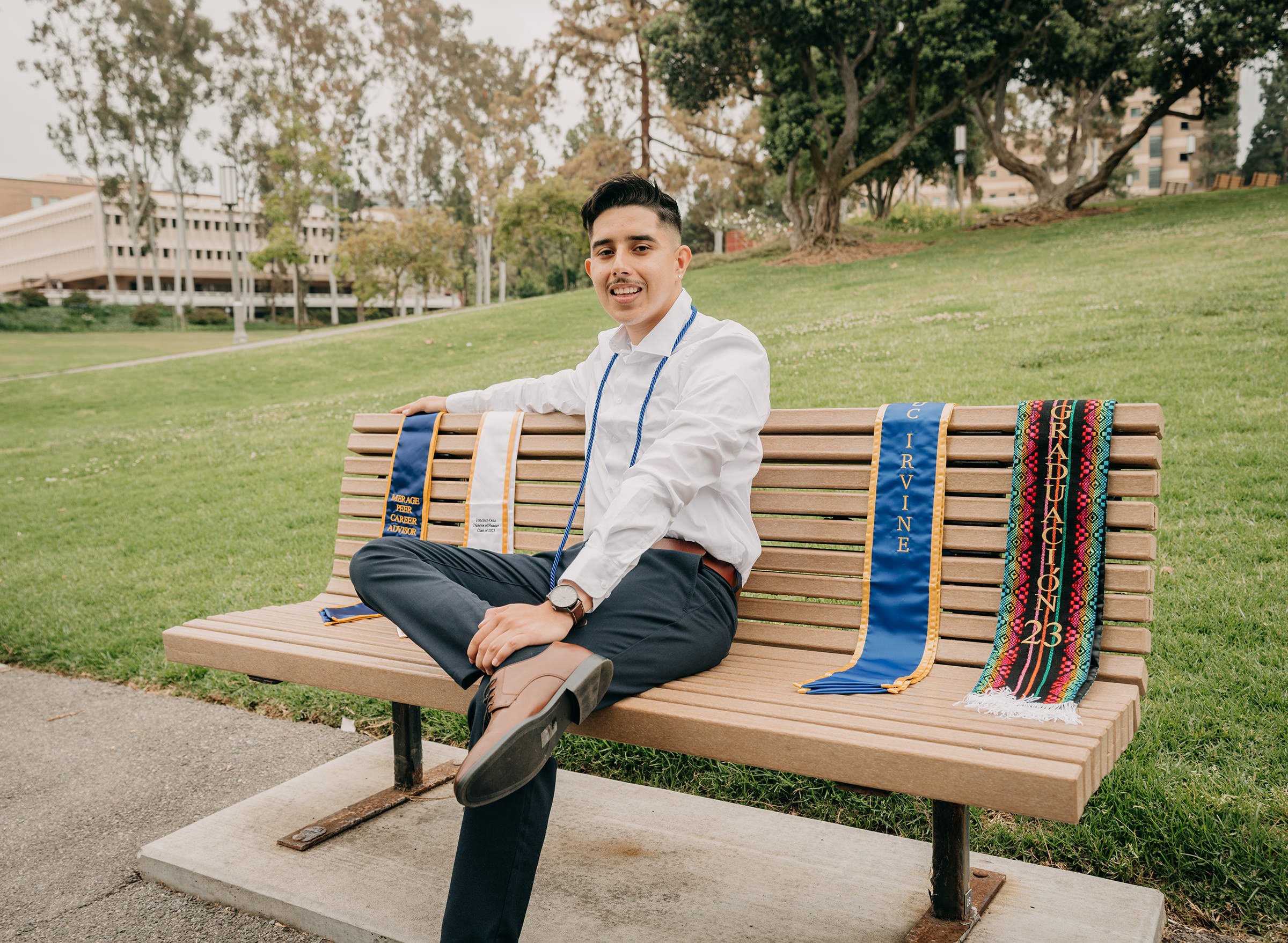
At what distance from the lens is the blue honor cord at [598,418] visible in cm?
297

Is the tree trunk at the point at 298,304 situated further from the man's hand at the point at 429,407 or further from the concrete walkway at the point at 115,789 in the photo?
the man's hand at the point at 429,407

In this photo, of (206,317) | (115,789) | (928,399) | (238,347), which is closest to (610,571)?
(115,789)

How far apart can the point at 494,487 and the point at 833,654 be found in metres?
1.43

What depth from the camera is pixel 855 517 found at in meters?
2.97

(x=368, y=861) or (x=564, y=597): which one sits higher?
(x=564, y=597)

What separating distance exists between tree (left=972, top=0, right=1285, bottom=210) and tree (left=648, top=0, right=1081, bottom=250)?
1.14 m

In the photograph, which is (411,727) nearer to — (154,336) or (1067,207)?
(1067,207)

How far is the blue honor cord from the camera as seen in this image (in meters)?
2.97

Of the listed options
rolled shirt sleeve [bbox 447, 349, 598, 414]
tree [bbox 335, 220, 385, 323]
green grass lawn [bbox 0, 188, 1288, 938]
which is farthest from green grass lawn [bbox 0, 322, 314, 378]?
rolled shirt sleeve [bbox 447, 349, 598, 414]

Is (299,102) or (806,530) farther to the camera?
(299,102)

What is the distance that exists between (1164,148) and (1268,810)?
9338cm

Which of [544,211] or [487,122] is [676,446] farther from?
[487,122]

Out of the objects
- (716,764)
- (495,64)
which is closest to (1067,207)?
(716,764)

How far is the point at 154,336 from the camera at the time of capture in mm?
37219
